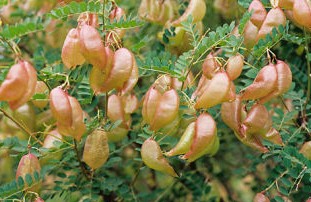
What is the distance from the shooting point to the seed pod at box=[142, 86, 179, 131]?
135cm

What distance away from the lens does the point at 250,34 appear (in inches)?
61.3

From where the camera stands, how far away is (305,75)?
1964mm

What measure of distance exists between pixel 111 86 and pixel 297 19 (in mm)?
485

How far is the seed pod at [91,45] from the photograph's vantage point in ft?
4.21

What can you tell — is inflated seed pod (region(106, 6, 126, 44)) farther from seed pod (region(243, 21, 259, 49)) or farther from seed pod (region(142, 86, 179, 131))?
seed pod (region(243, 21, 259, 49))

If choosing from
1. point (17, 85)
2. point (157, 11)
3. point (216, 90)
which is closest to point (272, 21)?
point (216, 90)

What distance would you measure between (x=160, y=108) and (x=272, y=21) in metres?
0.39

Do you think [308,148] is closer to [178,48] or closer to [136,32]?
[178,48]

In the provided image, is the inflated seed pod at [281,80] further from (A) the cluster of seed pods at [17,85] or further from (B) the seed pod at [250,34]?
(A) the cluster of seed pods at [17,85]

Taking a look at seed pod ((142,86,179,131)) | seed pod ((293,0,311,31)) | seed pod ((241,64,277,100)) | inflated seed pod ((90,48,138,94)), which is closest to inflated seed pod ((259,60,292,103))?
seed pod ((241,64,277,100))

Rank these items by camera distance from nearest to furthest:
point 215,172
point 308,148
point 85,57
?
point 85,57
point 308,148
point 215,172

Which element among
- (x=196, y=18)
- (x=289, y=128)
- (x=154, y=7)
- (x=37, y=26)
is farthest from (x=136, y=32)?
(x=37, y=26)

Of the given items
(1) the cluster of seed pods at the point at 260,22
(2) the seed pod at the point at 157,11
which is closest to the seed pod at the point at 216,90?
(1) the cluster of seed pods at the point at 260,22

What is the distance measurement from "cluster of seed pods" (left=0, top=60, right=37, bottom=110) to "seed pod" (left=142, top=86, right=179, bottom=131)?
0.30 metres
